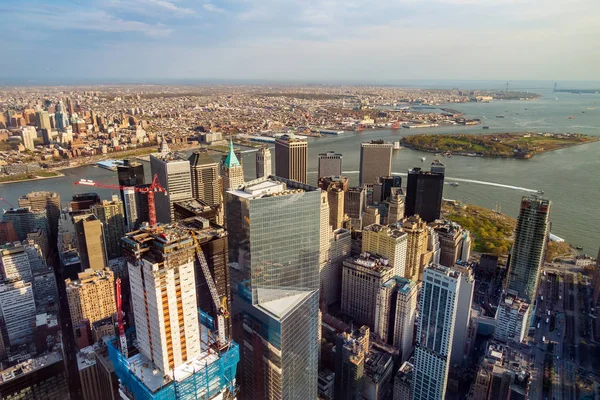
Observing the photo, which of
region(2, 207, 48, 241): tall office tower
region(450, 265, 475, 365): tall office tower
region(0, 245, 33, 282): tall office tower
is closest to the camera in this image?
region(450, 265, 475, 365): tall office tower

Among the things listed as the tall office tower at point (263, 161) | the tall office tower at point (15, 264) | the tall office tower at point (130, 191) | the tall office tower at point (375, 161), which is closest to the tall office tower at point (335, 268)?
→ the tall office tower at point (263, 161)

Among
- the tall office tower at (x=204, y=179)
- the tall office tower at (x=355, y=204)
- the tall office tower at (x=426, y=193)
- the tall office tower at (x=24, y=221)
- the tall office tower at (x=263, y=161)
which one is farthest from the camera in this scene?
the tall office tower at (x=263, y=161)

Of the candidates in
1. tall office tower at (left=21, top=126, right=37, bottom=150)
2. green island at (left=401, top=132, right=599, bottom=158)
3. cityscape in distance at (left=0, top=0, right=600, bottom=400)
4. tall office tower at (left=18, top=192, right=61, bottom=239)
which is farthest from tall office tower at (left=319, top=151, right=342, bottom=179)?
tall office tower at (left=21, top=126, right=37, bottom=150)

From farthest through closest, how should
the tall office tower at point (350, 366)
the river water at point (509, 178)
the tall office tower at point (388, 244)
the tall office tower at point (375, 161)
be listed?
the tall office tower at point (375, 161), the river water at point (509, 178), the tall office tower at point (388, 244), the tall office tower at point (350, 366)

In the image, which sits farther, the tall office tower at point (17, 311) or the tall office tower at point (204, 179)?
the tall office tower at point (204, 179)

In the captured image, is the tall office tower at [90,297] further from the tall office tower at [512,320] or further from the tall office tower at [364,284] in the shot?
the tall office tower at [512,320]

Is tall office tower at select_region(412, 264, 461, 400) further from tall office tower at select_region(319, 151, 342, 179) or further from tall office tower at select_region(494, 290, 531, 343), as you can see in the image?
tall office tower at select_region(319, 151, 342, 179)
